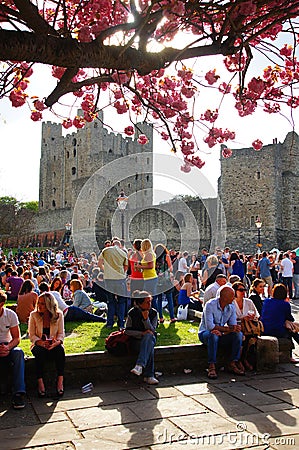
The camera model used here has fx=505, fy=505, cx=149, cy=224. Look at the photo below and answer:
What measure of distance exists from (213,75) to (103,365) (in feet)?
10.9

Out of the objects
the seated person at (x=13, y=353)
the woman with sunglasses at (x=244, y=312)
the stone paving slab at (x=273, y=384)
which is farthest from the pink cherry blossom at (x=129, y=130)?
the stone paving slab at (x=273, y=384)

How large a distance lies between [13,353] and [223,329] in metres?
2.39

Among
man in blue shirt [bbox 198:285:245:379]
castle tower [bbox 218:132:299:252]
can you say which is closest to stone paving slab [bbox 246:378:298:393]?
man in blue shirt [bbox 198:285:245:379]

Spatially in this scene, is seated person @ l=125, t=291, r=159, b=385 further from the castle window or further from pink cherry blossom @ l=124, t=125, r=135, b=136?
the castle window

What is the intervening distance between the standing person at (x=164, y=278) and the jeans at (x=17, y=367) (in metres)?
4.01

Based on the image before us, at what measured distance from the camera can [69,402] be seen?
471cm

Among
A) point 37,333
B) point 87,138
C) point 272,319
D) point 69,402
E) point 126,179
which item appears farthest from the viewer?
point 87,138

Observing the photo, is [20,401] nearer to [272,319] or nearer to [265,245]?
[272,319]

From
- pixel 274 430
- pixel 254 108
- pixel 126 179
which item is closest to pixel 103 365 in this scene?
pixel 274 430

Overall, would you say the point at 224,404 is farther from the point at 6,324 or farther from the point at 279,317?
the point at 6,324

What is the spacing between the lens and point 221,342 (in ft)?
19.4

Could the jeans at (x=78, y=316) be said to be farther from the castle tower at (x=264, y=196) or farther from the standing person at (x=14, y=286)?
the castle tower at (x=264, y=196)

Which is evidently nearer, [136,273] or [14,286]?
[136,273]

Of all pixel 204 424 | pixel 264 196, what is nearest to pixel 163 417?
pixel 204 424
